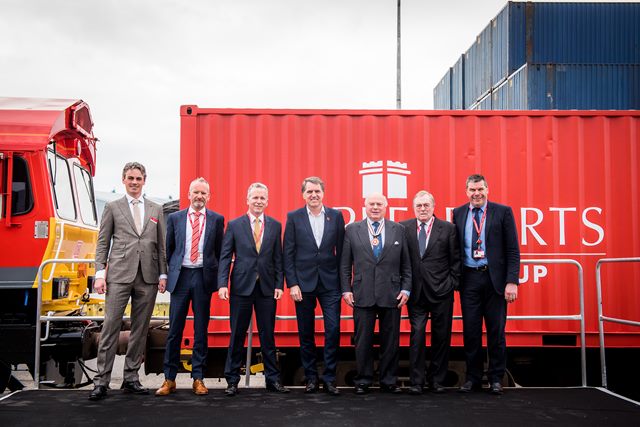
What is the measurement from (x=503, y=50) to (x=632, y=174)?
11.9 meters

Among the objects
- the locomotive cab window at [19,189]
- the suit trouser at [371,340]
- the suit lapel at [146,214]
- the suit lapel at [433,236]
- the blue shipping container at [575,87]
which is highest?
the blue shipping container at [575,87]

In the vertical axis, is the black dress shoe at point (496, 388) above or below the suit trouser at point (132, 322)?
below

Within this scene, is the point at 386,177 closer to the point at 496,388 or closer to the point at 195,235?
the point at 195,235

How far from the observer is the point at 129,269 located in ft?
17.4

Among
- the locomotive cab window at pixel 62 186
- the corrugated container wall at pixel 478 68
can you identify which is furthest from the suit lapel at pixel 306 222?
the corrugated container wall at pixel 478 68

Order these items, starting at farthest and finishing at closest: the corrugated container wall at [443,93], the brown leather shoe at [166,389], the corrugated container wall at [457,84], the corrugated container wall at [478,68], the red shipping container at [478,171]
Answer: the corrugated container wall at [443,93] → the corrugated container wall at [457,84] → the corrugated container wall at [478,68] → the red shipping container at [478,171] → the brown leather shoe at [166,389]

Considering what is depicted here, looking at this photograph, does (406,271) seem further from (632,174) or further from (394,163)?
(632,174)

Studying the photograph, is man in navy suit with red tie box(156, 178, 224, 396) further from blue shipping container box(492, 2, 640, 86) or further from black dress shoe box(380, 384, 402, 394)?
blue shipping container box(492, 2, 640, 86)

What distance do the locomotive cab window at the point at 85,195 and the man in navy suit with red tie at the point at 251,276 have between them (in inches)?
113

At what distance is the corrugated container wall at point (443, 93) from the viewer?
23750 millimetres

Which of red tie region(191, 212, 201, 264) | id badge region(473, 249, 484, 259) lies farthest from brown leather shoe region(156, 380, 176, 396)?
id badge region(473, 249, 484, 259)

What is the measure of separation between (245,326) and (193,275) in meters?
0.65

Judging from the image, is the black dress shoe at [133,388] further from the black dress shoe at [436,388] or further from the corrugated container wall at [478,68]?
the corrugated container wall at [478,68]

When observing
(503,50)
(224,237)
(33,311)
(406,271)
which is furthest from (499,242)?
(503,50)
